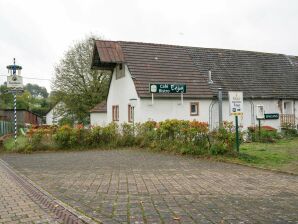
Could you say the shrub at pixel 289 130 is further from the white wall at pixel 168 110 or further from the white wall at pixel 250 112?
the white wall at pixel 168 110

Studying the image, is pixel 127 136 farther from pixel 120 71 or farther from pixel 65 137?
pixel 120 71

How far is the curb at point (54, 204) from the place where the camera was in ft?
20.6

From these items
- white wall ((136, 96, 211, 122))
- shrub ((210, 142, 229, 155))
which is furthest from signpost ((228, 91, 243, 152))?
white wall ((136, 96, 211, 122))

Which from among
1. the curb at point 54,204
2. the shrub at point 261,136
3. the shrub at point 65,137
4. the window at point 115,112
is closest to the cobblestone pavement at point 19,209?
the curb at point 54,204

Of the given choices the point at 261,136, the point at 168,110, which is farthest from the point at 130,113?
the point at 261,136

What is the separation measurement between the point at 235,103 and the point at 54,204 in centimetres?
938

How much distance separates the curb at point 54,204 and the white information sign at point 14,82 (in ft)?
36.9

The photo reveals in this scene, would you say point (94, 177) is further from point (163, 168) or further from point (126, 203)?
point (126, 203)

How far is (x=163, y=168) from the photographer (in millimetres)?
12500

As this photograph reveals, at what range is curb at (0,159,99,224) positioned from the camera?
629 centimetres

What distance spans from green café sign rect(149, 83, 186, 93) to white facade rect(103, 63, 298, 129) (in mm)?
1602

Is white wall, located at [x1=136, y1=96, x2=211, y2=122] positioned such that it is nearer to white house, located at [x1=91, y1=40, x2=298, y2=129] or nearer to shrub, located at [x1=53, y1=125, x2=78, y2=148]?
white house, located at [x1=91, y1=40, x2=298, y2=129]

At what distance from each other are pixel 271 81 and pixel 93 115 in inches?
729

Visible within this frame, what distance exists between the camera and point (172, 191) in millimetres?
8562
